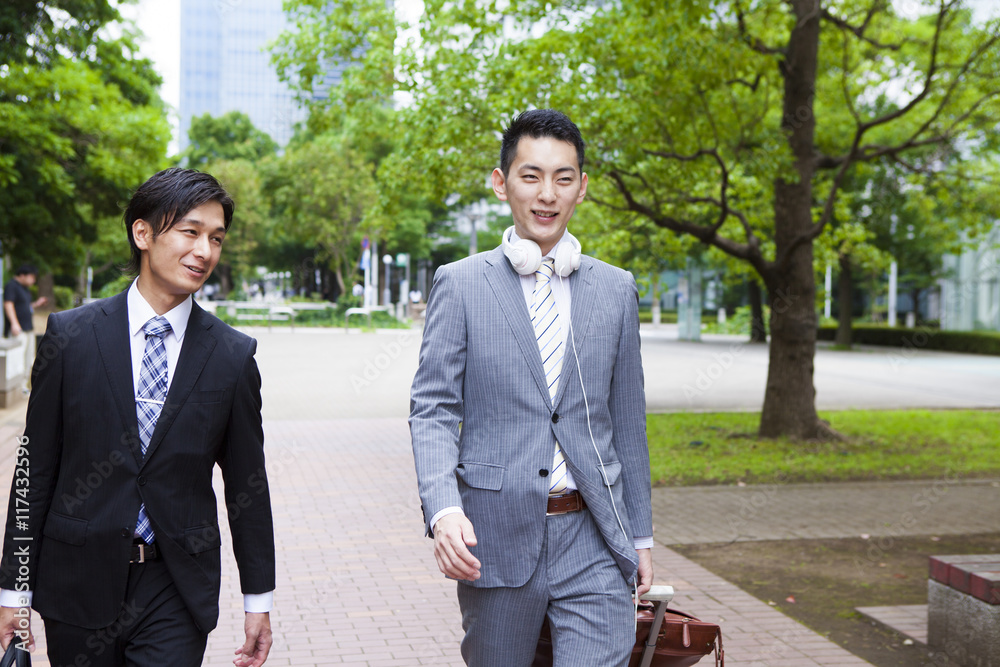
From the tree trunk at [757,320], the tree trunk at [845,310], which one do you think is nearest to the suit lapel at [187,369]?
the tree trunk at [845,310]

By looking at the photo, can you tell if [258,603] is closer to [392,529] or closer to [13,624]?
[13,624]

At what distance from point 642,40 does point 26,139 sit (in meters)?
9.36

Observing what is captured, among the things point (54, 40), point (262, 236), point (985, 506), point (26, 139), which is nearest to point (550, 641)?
point (985, 506)

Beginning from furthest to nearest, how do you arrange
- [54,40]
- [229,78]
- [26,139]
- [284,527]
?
1. [229,78]
2. [54,40]
3. [26,139]
4. [284,527]

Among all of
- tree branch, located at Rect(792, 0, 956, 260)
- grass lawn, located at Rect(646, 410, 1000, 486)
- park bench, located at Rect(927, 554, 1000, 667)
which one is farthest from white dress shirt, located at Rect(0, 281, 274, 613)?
tree branch, located at Rect(792, 0, 956, 260)

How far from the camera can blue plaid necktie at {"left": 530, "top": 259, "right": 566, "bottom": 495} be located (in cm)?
246

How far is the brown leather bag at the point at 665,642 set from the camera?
2543 mm

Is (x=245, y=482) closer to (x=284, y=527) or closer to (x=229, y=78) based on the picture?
(x=284, y=527)

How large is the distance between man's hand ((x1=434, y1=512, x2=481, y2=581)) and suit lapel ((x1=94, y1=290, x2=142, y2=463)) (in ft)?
2.33

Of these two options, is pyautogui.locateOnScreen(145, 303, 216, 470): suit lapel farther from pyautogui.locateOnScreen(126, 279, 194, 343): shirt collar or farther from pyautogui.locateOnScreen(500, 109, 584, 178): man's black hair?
pyautogui.locateOnScreen(500, 109, 584, 178): man's black hair

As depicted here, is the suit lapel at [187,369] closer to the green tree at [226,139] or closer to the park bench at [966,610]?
the park bench at [966,610]

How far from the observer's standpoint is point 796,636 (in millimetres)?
5168

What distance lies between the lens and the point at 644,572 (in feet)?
8.45

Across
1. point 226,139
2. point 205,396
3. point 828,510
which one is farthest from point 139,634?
point 226,139
